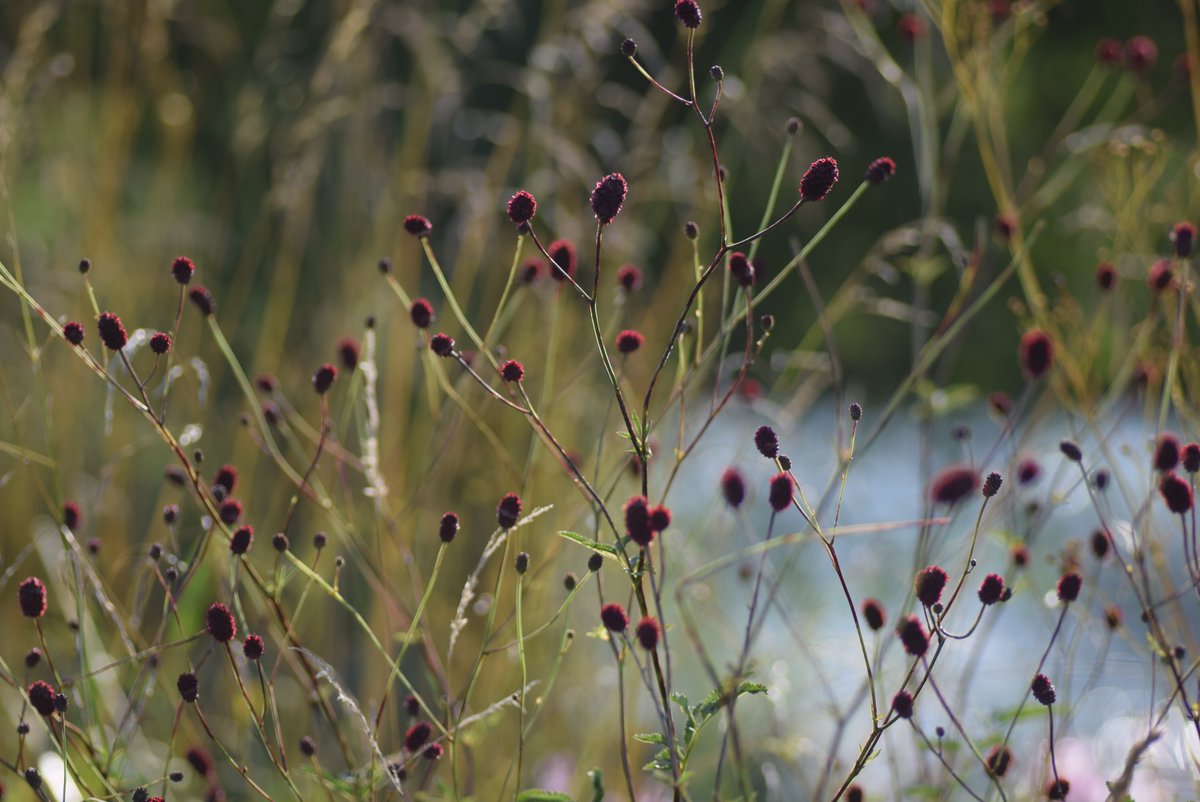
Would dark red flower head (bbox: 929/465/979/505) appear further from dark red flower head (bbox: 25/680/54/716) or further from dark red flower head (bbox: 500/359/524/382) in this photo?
dark red flower head (bbox: 25/680/54/716)

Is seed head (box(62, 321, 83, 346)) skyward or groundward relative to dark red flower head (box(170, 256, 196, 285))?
groundward

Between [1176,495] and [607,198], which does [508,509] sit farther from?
[1176,495]

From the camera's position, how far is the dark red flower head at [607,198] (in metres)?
0.45

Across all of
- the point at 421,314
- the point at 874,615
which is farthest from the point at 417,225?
the point at 874,615

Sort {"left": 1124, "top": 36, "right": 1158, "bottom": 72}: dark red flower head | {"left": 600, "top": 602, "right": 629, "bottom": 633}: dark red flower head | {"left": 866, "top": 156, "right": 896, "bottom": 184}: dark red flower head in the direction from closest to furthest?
{"left": 600, "top": 602, "right": 629, "bottom": 633}: dark red flower head
{"left": 866, "top": 156, "right": 896, "bottom": 184}: dark red flower head
{"left": 1124, "top": 36, "right": 1158, "bottom": 72}: dark red flower head

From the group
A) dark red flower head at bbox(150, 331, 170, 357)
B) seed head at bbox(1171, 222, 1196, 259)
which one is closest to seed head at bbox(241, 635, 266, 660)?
dark red flower head at bbox(150, 331, 170, 357)

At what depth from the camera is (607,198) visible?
45 centimetres

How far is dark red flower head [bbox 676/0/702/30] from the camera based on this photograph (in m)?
0.48

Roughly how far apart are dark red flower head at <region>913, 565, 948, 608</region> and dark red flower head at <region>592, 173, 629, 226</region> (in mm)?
179

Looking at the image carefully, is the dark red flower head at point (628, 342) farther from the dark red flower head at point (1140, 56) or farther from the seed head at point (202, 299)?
the dark red flower head at point (1140, 56)

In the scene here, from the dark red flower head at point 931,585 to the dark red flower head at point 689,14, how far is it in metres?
0.23

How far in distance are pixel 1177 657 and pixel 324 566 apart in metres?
1.15

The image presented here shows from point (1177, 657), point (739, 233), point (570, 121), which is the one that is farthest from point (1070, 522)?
point (1177, 657)

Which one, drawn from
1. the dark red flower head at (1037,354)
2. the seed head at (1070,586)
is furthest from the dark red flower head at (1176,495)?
the dark red flower head at (1037,354)
